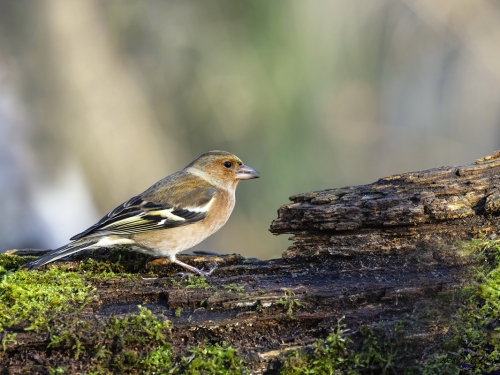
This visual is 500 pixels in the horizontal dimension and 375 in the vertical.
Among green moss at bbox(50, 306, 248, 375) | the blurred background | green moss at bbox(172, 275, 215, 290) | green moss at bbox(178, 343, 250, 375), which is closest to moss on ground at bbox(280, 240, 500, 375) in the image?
green moss at bbox(178, 343, 250, 375)

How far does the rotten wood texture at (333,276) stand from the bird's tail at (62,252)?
58 centimetres

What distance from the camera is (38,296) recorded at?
138 inches

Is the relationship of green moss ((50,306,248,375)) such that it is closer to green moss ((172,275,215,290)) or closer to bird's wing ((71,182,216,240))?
green moss ((172,275,215,290))

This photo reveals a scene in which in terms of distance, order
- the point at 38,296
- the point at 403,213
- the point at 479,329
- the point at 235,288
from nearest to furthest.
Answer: the point at 479,329
the point at 38,296
the point at 235,288
the point at 403,213

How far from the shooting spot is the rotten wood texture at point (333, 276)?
3186mm

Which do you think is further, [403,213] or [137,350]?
[403,213]

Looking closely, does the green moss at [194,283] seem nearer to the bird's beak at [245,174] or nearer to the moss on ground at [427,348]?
the moss on ground at [427,348]

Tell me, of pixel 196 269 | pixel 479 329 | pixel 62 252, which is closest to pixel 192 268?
pixel 196 269

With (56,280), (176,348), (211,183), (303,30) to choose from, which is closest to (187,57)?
(303,30)

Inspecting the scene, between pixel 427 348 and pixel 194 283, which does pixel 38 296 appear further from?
pixel 427 348

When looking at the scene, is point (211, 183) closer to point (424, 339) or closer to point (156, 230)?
point (156, 230)

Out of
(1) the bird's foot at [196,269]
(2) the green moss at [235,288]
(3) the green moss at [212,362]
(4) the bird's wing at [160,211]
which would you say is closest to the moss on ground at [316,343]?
(3) the green moss at [212,362]

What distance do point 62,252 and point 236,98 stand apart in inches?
224

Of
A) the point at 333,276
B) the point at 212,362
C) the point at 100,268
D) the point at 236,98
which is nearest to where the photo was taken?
the point at 212,362
